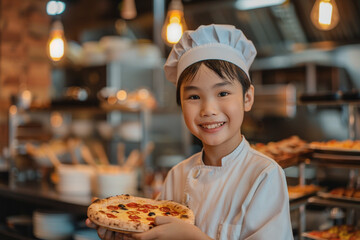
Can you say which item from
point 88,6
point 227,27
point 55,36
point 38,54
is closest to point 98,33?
point 88,6

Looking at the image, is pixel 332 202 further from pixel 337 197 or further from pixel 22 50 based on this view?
pixel 22 50

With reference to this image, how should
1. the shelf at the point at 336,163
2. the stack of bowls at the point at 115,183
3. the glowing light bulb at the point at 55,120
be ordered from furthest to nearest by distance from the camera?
the glowing light bulb at the point at 55,120 → the stack of bowls at the point at 115,183 → the shelf at the point at 336,163

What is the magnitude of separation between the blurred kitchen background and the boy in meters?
1.83

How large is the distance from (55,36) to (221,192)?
9.23 ft

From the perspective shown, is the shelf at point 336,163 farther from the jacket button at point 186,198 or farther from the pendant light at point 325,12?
the pendant light at point 325,12

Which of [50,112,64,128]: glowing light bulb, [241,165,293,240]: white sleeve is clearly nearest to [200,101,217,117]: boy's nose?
[241,165,293,240]: white sleeve

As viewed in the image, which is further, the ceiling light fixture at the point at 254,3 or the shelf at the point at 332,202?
the ceiling light fixture at the point at 254,3

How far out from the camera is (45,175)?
392cm

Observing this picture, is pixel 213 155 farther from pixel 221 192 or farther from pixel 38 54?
pixel 38 54

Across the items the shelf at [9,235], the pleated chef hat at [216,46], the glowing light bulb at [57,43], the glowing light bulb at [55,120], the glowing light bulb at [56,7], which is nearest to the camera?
the pleated chef hat at [216,46]

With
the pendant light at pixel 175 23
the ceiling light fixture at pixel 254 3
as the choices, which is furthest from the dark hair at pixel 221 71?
the ceiling light fixture at pixel 254 3

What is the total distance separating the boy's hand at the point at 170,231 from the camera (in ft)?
4.07

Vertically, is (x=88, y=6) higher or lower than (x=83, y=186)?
higher

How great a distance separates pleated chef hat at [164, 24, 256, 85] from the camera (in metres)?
1.48
